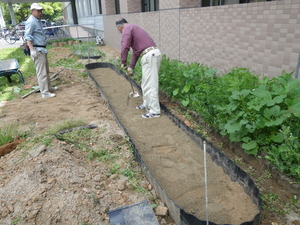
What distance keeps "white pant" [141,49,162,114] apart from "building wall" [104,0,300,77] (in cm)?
144

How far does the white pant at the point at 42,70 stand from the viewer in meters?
6.18

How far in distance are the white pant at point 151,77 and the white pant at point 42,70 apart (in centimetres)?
295

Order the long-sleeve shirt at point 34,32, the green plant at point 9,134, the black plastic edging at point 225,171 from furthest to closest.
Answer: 1. the long-sleeve shirt at point 34,32
2. the green plant at point 9,134
3. the black plastic edging at point 225,171

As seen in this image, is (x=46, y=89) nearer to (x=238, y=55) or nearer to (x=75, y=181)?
(x=75, y=181)

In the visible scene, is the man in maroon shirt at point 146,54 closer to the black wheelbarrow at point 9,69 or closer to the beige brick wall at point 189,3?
the beige brick wall at point 189,3

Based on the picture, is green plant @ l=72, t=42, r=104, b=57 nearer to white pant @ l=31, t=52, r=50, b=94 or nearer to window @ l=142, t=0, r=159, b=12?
window @ l=142, t=0, r=159, b=12

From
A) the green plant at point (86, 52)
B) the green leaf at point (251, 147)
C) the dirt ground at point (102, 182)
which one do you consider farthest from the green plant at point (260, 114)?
the green plant at point (86, 52)

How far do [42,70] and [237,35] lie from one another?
471cm

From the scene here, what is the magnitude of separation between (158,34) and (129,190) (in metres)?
6.09

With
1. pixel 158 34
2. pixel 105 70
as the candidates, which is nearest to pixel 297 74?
pixel 158 34

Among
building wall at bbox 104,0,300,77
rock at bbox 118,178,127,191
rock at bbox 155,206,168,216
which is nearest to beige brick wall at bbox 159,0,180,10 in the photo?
building wall at bbox 104,0,300,77

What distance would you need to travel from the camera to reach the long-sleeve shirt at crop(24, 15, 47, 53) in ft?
18.7

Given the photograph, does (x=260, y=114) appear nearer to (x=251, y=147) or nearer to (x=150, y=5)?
(x=251, y=147)

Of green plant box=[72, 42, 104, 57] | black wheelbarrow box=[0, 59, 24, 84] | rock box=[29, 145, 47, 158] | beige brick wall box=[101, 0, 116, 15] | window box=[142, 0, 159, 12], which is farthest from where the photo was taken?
beige brick wall box=[101, 0, 116, 15]
